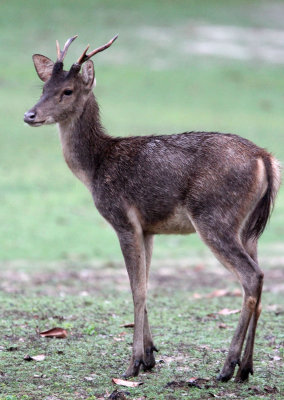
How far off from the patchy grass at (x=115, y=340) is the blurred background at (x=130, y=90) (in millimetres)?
2737

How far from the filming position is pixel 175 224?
6238 mm

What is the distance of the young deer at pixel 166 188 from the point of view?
592 centimetres

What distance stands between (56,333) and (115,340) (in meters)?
0.48

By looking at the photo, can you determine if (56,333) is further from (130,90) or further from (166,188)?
(130,90)

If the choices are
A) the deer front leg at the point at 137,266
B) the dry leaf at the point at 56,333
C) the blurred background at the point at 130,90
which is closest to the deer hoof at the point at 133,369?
the deer front leg at the point at 137,266

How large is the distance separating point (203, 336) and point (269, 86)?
19.4 metres

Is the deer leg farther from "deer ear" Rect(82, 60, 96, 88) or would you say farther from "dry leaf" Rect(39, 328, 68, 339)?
"deer ear" Rect(82, 60, 96, 88)

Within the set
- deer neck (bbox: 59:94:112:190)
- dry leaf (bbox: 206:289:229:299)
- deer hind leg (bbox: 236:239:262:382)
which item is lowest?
deer hind leg (bbox: 236:239:262:382)

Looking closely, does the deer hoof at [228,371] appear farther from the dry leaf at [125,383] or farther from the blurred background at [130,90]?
the blurred background at [130,90]

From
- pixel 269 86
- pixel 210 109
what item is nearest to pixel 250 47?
pixel 269 86

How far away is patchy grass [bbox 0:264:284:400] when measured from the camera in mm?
5676

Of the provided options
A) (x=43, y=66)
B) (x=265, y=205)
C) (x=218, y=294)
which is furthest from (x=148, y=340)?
(x=218, y=294)

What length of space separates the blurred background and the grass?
5cm

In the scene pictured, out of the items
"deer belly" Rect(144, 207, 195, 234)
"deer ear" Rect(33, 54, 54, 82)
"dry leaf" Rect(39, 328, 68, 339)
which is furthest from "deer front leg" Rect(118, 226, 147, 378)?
"deer ear" Rect(33, 54, 54, 82)
